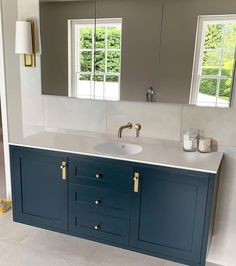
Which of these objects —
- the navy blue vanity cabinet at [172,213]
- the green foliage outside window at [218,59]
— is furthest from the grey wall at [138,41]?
the navy blue vanity cabinet at [172,213]

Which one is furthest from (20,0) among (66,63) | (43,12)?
(66,63)

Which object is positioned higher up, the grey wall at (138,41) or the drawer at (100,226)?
the grey wall at (138,41)

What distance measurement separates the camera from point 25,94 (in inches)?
105

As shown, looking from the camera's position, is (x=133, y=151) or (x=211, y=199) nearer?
(x=211, y=199)

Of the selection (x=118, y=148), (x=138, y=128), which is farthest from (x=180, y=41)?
(x=118, y=148)

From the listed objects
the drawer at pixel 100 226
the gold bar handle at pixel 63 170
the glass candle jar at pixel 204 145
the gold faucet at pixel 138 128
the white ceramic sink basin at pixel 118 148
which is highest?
the gold faucet at pixel 138 128

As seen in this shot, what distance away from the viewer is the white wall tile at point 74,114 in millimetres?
2441

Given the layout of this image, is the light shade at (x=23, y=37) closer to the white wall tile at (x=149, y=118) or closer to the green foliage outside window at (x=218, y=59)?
the white wall tile at (x=149, y=118)

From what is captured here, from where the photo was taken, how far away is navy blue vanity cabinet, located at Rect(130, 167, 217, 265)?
1.80 meters

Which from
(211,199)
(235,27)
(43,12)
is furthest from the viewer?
(43,12)

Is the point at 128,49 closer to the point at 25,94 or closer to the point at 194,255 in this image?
the point at 25,94

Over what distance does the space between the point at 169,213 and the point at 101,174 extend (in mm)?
512

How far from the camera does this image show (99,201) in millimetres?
2043

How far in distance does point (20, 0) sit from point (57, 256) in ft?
6.90
